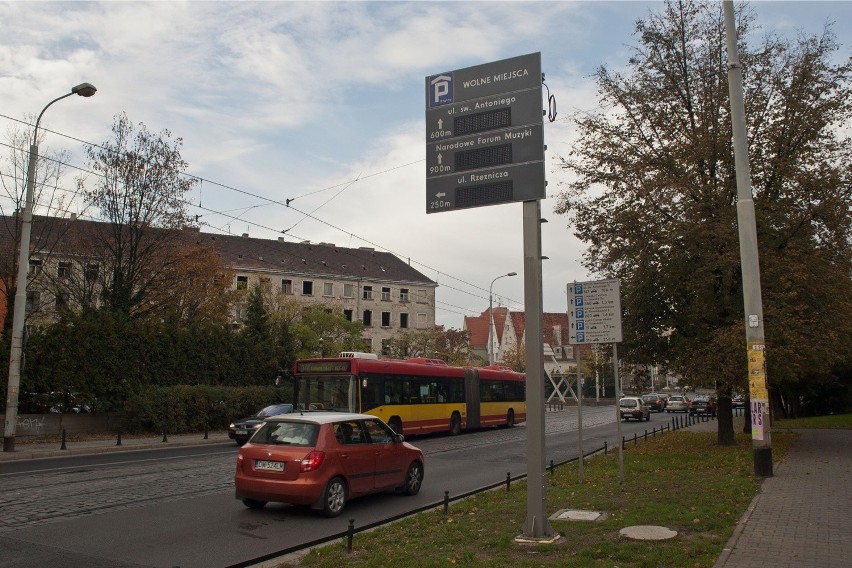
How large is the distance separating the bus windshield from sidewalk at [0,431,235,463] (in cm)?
540

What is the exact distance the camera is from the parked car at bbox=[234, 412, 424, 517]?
416 inches

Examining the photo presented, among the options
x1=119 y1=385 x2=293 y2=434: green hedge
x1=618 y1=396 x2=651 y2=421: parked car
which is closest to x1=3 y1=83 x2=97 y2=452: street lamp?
x1=119 y1=385 x2=293 y2=434: green hedge

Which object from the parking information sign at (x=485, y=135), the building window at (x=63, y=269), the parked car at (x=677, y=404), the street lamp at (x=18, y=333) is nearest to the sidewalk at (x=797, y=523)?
the parking information sign at (x=485, y=135)

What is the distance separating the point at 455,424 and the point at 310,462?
2051cm

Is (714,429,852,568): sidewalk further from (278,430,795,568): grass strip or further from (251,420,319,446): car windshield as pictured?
(251,420,319,446): car windshield

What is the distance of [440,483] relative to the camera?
14.9 meters

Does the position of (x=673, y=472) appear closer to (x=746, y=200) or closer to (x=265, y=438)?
(x=746, y=200)

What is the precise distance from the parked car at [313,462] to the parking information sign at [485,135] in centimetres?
391

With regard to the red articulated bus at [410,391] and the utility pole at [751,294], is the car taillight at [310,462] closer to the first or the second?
the utility pole at [751,294]

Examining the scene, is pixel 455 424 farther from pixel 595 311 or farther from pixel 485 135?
pixel 485 135

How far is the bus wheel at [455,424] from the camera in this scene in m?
30.4

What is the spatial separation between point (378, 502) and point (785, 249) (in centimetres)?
1343

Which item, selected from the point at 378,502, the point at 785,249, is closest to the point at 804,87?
the point at 785,249

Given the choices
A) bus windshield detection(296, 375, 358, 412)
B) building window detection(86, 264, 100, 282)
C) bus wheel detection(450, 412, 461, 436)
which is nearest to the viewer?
bus windshield detection(296, 375, 358, 412)
